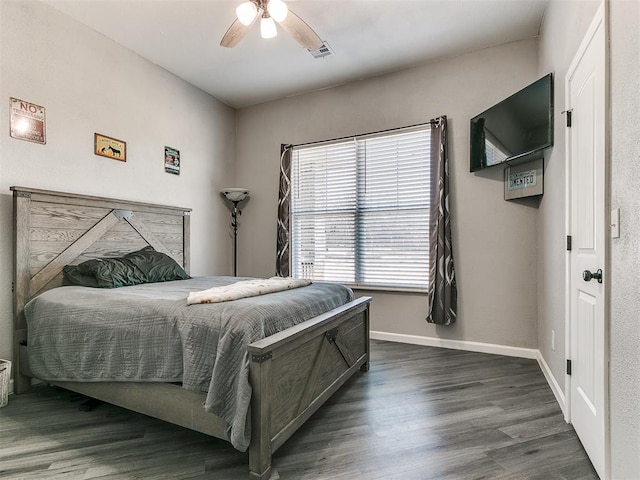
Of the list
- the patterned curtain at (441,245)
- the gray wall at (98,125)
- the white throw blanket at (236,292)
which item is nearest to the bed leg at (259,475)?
the white throw blanket at (236,292)

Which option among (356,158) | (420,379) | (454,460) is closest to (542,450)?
(454,460)

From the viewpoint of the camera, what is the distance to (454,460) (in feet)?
5.29

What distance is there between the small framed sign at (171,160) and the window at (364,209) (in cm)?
136

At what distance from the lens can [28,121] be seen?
2.44 m

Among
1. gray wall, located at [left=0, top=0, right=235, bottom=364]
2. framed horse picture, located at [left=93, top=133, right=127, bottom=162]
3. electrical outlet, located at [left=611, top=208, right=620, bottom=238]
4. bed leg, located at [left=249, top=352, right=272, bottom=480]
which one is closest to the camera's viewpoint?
electrical outlet, located at [left=611, top=208, right=620, bottom=238]

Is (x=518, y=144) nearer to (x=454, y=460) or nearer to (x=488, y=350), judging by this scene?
(x=488, y=350)

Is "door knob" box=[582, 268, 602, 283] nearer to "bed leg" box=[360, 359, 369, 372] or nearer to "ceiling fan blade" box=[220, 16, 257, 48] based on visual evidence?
"bed leg" box=[360, 359, 369, 372]

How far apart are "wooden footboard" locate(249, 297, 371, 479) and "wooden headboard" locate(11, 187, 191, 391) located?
6.64ft

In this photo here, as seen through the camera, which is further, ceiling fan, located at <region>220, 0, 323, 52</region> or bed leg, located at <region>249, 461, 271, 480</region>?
ceiling fan, located at <region>220, 0, 323, 52</region>

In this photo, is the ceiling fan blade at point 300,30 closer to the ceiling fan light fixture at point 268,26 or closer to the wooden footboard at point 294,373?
the ceiling fan light fixture at point 268,26

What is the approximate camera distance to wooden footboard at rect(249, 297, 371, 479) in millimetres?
1436

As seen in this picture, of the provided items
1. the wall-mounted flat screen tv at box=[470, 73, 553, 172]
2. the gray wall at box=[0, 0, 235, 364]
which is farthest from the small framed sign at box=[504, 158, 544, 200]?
the gray wall at box=[0, 0, 235, 364]

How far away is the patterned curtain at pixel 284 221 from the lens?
4.10 m

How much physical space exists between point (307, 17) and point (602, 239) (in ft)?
8.63
